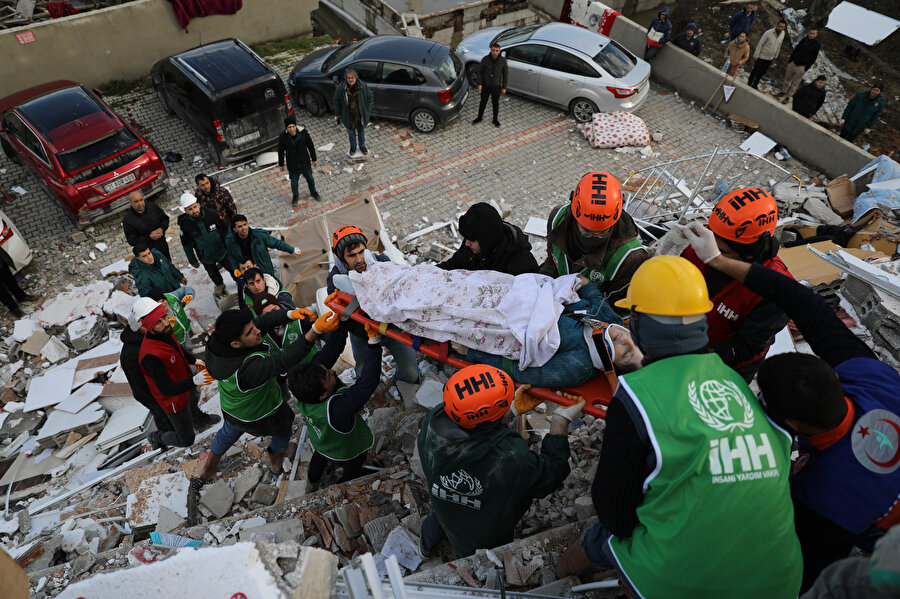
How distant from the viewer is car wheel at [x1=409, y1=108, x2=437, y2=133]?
10.7 m

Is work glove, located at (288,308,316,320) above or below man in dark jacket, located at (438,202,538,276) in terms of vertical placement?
below

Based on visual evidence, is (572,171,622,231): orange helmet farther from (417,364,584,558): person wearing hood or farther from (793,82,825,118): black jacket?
(793,82,825,118): black jacket

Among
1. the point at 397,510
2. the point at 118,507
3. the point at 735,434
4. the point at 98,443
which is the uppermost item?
the point at 735,434

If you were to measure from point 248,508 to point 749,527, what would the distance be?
4306mm

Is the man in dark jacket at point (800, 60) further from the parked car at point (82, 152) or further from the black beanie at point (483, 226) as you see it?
the parked car at point (82, 152)

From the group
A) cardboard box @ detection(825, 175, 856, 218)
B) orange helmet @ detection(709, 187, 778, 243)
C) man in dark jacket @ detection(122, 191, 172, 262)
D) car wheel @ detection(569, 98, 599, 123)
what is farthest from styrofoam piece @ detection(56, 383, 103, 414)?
cardboard box @ detection(825, 175, 856, 218)

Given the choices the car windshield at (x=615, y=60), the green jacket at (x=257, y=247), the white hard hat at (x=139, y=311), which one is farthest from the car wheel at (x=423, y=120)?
the white hard hat at (x=139, y=311)

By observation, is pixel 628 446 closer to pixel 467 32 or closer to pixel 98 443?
pixel 98 443

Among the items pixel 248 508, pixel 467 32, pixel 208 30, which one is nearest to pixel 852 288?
pixel 248 508

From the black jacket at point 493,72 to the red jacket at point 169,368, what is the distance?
25.7ft

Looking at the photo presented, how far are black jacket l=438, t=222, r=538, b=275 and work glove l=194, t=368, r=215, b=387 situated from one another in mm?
3857

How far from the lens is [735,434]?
2156 millimetres

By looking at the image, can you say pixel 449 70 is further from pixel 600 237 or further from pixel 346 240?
pixel 600 237

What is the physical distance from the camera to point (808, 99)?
1044cm
